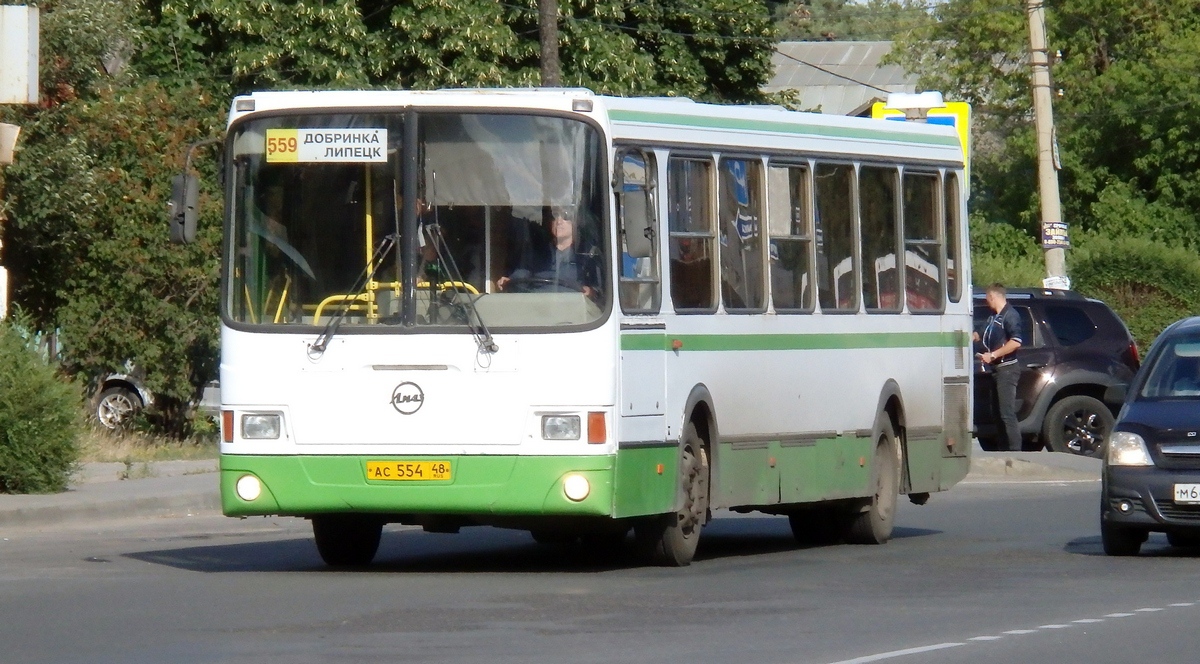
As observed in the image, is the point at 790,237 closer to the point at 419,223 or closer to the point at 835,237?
the point at 835,237

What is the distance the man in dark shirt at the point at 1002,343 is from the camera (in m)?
24.3

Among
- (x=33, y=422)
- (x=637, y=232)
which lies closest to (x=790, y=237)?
(x=637, y=232)

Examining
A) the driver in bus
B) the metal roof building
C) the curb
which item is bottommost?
the curb

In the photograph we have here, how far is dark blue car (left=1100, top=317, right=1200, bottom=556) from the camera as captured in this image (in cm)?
1418

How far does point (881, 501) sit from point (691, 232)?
3.30 metres

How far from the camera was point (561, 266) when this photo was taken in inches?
496

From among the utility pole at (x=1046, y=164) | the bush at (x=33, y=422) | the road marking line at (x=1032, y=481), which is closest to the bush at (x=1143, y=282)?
the utility pole at (x=1046, y=164)

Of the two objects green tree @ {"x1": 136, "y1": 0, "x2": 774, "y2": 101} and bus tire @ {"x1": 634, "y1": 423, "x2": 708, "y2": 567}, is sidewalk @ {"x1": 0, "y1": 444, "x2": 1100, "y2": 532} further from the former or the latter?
green tree @ {"x1": 136, "y1": 0, "x2": 774, "y2": 101}

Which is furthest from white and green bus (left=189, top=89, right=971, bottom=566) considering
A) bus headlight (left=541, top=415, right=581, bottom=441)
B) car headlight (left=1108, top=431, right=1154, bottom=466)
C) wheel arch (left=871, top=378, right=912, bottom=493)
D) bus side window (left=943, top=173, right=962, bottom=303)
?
bus side window (left=943, top=173, right=962, bottom=303)

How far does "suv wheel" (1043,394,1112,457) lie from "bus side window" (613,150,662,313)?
524 inches

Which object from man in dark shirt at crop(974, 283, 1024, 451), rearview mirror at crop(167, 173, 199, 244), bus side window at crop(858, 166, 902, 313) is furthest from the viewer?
man in dark shirt at crop(974, 283, 1024, 451)

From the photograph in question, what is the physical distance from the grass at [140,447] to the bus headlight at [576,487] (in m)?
9.49

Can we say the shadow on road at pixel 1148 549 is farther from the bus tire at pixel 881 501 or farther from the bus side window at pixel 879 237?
the bus side window at pixel 879 237

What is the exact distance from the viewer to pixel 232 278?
42.8ft
